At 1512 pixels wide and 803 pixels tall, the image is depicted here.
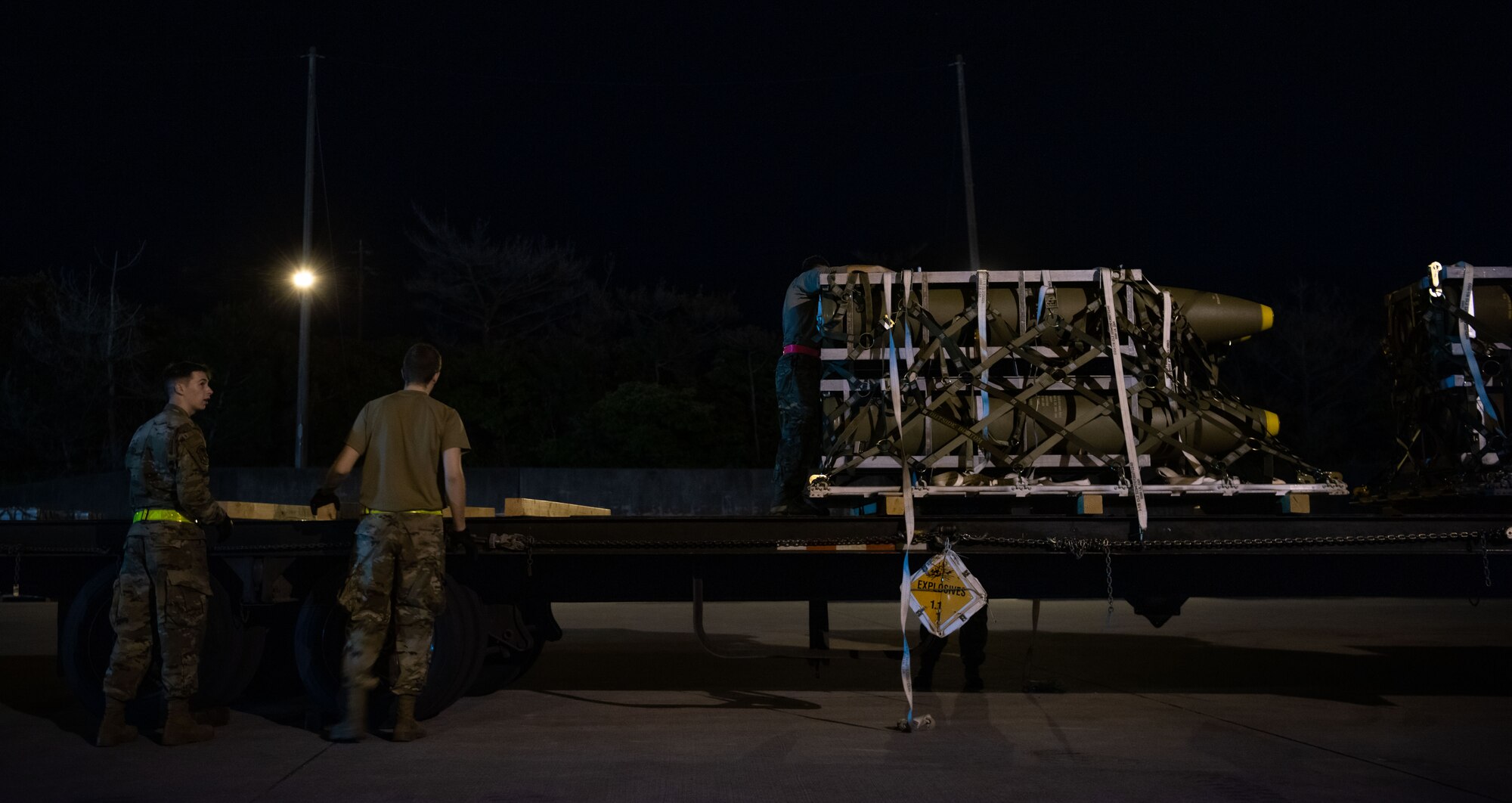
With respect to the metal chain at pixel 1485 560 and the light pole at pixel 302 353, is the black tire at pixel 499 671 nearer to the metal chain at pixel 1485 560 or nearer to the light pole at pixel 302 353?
the metal chain at pixel 1485 560

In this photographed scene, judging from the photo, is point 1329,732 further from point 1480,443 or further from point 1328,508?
point 1328,508

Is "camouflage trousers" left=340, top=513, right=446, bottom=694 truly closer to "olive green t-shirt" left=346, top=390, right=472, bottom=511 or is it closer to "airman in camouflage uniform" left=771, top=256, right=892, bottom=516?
"olive green t-shirt" left=346, top=390, right=472, bottom=511

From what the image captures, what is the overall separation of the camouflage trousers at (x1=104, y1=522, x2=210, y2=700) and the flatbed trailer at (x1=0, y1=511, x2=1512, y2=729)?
0.46 meters

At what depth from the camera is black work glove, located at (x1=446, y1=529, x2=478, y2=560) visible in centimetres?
597

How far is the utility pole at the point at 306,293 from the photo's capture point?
23.3 metres

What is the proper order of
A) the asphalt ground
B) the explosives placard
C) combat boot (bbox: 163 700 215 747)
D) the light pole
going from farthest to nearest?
the light pole < the explosives placard < combat boot (bbox: 163 700 215 747) < the asphalt ground

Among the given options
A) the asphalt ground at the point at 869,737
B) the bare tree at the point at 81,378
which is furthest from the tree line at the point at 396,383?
the asphalt ground at the point at 869,737

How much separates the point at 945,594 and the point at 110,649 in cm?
451

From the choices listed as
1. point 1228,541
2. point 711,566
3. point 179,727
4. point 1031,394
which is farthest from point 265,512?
point 1228,541

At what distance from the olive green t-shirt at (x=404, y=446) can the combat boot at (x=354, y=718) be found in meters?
0.93

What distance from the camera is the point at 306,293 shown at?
23.3 metres

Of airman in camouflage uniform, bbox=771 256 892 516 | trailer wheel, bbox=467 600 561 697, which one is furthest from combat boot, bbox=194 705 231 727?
airman in camouflage uniform, bbox=771 256 892 516

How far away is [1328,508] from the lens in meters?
14.5

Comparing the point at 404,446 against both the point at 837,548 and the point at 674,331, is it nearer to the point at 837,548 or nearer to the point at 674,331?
the point at 837,548
